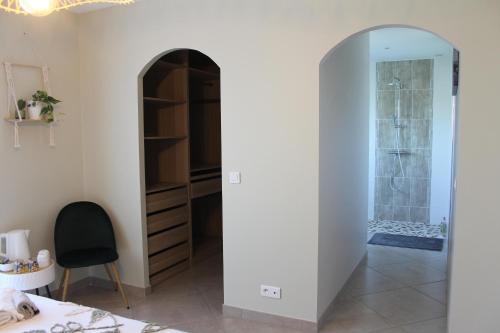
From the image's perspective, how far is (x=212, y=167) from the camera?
5203 millimetres

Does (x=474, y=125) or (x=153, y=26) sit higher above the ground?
(x=153, y=26)

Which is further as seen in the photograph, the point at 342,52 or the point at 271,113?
the point at 342,52

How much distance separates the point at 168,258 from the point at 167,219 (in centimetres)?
39

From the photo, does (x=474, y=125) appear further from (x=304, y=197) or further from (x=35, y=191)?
(x=35, y=191)

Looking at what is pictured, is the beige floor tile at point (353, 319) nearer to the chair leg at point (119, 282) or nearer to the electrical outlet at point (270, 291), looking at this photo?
the electrical outlet at point (270, 291)

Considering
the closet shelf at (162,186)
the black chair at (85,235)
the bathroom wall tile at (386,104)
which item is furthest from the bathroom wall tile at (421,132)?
the black chair at (85,235)

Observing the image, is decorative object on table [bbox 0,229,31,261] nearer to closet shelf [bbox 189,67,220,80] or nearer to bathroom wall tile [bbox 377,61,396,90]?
Result: closet shelf [bbox 189,67,220,80]

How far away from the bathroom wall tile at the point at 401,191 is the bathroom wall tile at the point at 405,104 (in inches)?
37.8

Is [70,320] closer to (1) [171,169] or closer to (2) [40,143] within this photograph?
(2) [40,143]

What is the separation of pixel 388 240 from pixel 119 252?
3.51 metres

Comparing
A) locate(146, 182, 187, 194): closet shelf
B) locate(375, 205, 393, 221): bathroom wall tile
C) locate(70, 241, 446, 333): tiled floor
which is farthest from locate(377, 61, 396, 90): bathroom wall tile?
locate(146, 182, 187, 194): closet shelf

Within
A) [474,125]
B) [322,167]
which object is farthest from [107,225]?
[474,125]

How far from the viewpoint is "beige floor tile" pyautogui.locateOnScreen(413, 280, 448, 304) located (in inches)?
153

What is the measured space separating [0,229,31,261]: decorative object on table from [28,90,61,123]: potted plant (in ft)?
2.98
